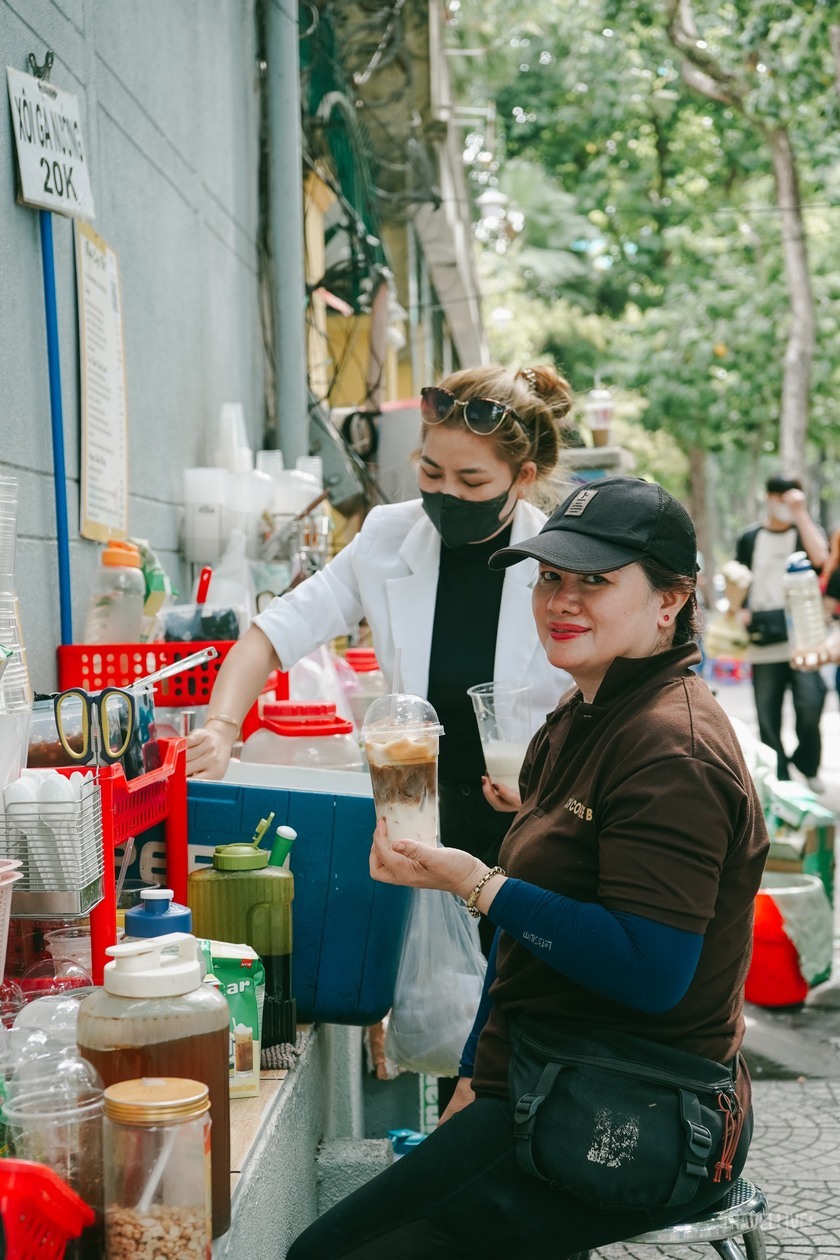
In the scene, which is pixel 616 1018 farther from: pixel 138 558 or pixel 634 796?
pixel 138 558

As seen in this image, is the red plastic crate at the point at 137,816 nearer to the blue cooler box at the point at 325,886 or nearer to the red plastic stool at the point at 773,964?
the blue cooler box at the point at 325,886

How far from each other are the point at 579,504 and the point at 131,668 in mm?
1555

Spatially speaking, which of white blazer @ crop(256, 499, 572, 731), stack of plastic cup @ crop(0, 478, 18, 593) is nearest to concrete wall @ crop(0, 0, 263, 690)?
white blazer @ crop(256, 499, 572, 731)

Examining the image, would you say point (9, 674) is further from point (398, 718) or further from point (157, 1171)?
point (157, 1171)

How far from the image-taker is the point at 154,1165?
1625 millimetres

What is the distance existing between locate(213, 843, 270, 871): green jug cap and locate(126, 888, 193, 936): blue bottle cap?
57cm

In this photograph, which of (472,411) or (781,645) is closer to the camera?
(472,411)

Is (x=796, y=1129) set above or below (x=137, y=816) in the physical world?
below

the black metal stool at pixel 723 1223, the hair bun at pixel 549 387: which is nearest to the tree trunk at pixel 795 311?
the hair bun at pixel 549 387

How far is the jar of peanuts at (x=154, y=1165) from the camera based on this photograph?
1.61 metres

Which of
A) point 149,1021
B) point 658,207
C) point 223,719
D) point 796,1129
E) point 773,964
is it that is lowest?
point 796,1129

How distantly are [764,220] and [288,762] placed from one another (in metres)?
21.7

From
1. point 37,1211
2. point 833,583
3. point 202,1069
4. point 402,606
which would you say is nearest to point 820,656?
point 833,583

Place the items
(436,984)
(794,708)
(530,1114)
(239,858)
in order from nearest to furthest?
(530,1114) → (239,858) → (436,984) → (794,708)
